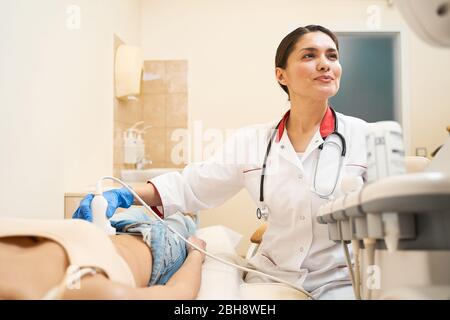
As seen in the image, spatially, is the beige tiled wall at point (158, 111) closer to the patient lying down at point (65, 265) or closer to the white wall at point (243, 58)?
the white wall at point (243, 58)

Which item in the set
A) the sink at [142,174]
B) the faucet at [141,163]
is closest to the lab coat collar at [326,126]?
the sink at [142,174]

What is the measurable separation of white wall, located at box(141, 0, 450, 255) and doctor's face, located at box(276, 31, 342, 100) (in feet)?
0.82

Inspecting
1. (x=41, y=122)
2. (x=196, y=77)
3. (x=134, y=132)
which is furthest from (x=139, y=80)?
(x=41, y=122)

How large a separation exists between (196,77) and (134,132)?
58 cm

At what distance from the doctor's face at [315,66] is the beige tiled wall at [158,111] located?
67cm

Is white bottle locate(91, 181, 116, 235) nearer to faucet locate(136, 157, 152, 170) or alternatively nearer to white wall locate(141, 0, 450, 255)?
white wall locate(141, 0, 450, 255)

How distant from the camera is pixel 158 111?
203 centimetres

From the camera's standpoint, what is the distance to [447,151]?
0.69 meters

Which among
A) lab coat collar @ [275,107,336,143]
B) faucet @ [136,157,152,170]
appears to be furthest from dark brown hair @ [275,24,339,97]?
faucet @ [136,157,152,170]

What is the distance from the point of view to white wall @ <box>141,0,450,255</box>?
1.40 meters

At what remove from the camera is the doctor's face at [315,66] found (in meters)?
1.03

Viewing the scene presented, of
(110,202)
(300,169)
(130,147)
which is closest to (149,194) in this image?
(110,202)

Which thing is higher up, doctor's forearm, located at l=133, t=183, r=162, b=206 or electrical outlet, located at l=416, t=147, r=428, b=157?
electrical outlet, located at l=416, t=147, r=428, b=157

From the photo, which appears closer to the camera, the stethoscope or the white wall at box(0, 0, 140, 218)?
the stethoscope
